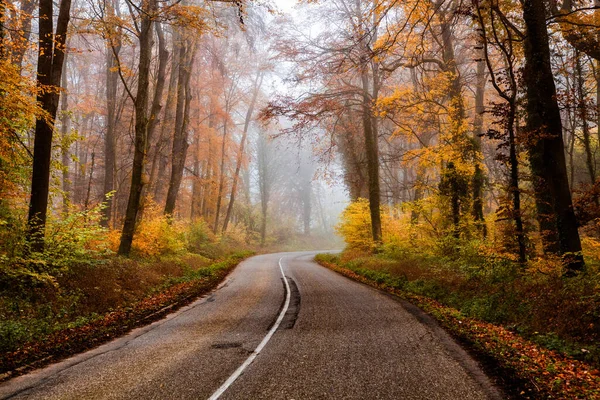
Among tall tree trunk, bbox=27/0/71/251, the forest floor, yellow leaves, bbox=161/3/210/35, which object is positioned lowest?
the forest floor

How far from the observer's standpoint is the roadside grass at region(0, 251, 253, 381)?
238 inches

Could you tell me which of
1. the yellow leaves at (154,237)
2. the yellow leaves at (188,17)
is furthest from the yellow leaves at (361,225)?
the yellow leaves at (188,17)

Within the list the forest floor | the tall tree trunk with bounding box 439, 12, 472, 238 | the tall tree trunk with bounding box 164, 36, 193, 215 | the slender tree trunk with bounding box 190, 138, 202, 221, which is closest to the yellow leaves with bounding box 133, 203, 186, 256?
the tall tree trunk with bounding box 164, 36, 193, 215

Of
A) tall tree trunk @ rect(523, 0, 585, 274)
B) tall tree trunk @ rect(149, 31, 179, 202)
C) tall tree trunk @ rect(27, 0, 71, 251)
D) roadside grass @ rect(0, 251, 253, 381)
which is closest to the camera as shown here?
roadside grass @ rect(0, 251, 253, 381)

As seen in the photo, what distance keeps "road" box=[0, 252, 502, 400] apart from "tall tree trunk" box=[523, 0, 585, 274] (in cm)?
357

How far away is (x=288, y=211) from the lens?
52906 millimetres

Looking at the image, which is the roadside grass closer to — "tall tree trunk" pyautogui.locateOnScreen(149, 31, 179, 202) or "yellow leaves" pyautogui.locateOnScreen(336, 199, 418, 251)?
"tall tree trunk" pyautogui.locateOnScreen(149, 31, 179, 202)

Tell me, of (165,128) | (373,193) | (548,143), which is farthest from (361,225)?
(548,143)

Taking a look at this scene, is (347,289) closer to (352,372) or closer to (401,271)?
(401,271)

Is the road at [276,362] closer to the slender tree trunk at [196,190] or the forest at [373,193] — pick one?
the forest at [373,193]

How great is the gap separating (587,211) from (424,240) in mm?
7264

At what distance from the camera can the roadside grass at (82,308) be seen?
6.04 metres

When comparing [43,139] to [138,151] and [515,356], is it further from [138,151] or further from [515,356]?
[515,356]

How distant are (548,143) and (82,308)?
36.4 ft
